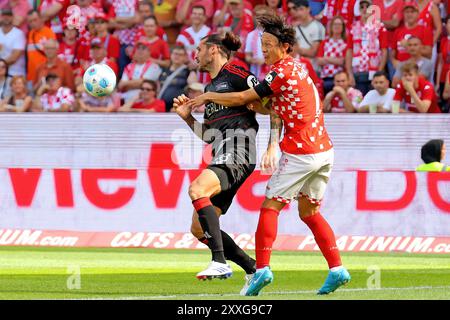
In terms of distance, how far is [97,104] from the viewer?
21.4m

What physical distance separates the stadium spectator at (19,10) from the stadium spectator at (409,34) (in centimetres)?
729

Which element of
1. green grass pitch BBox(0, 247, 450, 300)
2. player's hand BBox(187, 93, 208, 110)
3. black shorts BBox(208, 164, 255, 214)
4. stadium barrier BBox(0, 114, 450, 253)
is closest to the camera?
green grass pitch BBox(0, 247, 450, 300)

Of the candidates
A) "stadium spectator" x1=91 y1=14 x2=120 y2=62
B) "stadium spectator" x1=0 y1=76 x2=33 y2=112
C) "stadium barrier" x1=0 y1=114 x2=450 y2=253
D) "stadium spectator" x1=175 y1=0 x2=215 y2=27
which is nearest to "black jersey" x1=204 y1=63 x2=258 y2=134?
"stadium barrier" x1=0 y1=114 x2=450 y2=253

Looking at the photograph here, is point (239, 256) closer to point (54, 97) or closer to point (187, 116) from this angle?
point (187, 116)

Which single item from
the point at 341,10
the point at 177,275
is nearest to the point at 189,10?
the point at 341,10

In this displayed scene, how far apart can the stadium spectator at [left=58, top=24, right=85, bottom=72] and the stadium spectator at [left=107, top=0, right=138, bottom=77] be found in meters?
0.73

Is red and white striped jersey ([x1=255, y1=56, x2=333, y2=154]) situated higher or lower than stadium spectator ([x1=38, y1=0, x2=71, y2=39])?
higher

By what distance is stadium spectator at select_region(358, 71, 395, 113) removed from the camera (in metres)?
19.5

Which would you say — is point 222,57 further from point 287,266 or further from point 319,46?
point 319,46

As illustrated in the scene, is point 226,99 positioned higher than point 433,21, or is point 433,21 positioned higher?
point 226,99

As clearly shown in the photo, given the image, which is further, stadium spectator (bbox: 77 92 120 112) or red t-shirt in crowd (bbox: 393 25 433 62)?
stadium spectator (bbox: 77 92 120 112)

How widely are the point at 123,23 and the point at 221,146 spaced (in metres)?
11.1

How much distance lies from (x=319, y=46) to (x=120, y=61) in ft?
12.7

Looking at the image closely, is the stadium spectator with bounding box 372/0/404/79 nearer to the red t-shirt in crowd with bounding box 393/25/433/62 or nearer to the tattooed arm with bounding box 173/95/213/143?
the red t-shirt in crowd with bounding box 393/25/433/62
